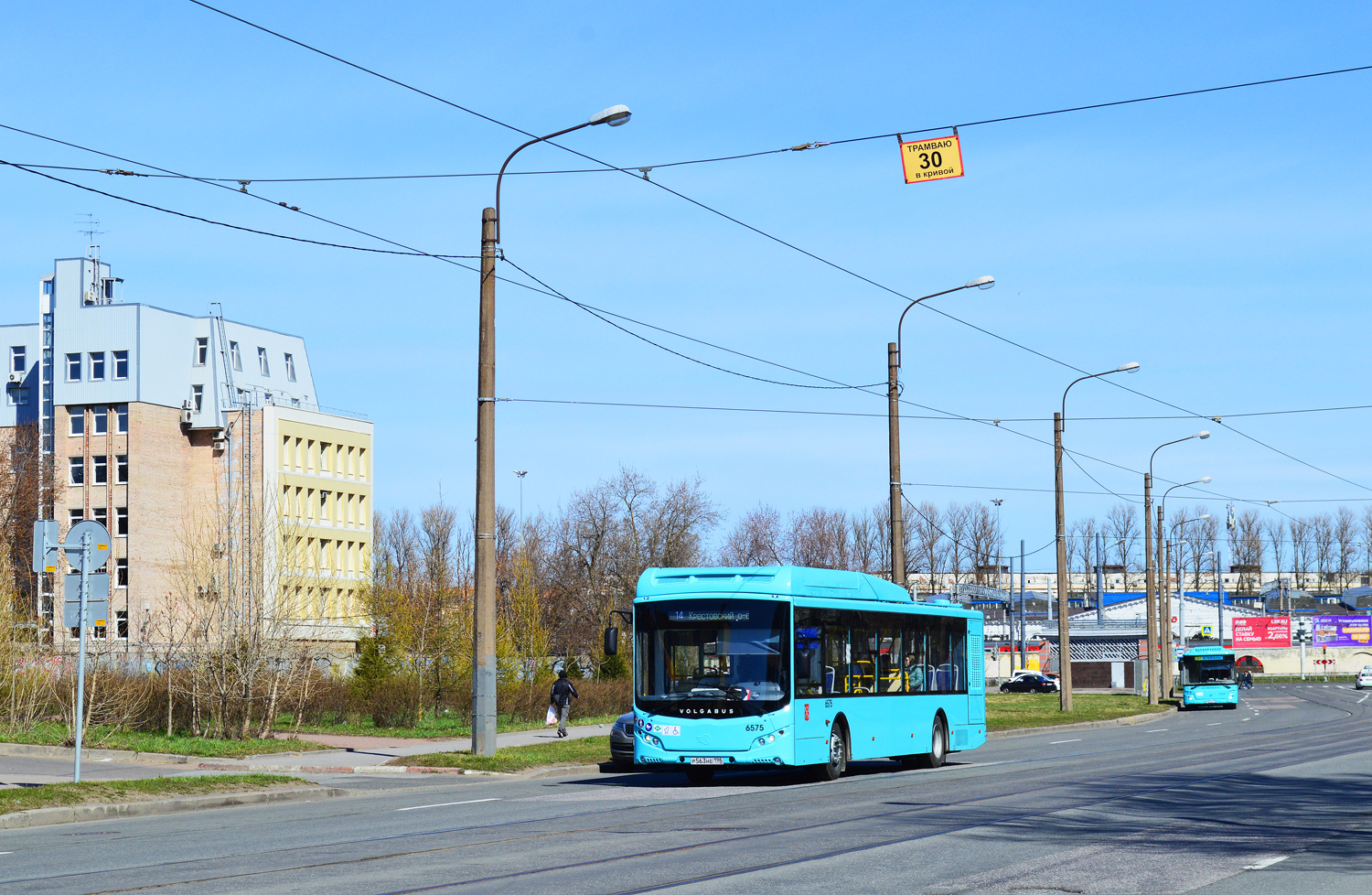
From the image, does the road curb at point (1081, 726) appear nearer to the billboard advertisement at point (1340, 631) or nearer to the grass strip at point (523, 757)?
the grass strip at point (523, 757)

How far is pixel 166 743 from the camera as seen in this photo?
28.0 meters

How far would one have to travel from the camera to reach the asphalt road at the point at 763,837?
426 inches

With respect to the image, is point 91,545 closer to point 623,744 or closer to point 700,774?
point 700,774

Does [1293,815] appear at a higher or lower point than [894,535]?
lower

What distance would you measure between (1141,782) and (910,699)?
185 inches

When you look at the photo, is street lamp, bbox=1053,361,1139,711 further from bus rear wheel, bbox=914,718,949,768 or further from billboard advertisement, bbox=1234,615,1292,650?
billboard advertisement, bbox=1234,615,1292,650

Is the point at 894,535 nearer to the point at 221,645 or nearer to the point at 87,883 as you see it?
the point at 221,645

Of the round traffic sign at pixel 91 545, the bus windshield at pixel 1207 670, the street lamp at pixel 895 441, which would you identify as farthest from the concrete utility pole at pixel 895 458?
the bus windshield at pixel 1207 670

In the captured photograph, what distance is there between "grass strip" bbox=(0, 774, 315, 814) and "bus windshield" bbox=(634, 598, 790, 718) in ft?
15.9

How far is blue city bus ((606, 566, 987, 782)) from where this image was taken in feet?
66.7

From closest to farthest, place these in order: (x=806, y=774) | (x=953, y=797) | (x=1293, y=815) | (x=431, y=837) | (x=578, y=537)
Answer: (x=431, y=837) → (x=1293, y=815) → (x=953, y=797) → (x=806, y=774) → (x=578, y=537)

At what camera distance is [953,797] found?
1808 cm

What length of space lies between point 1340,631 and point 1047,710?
8366cm

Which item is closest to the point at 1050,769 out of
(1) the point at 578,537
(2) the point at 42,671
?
(2) the point at 42,671
